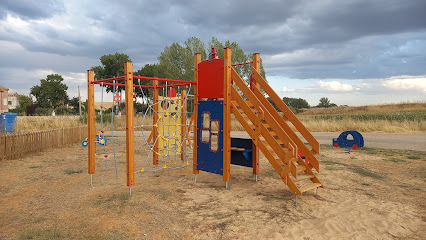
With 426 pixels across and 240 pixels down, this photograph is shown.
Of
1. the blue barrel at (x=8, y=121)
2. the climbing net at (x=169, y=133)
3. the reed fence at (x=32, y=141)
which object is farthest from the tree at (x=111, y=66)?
the climbing net at (x=169, y=133)

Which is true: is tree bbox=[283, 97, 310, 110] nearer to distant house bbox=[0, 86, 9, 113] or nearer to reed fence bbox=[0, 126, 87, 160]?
distant house bbox=[0, 86, 9, 113]

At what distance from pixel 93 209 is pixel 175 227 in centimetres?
A: 172

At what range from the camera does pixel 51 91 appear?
4988 centimetres

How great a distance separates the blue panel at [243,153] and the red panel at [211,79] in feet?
4.82

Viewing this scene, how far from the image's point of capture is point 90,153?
677cm

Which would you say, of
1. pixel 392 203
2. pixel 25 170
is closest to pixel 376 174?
pixel 392 203

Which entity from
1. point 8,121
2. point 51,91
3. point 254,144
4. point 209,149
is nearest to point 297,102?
point 51,91

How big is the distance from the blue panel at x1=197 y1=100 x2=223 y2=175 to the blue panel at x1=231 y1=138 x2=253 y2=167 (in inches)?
33.0

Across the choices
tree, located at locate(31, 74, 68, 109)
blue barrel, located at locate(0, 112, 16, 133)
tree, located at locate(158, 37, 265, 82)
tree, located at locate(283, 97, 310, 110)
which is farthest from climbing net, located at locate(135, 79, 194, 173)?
tree, located at locate(283, 97, 310, 110)

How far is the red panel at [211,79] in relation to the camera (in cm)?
657

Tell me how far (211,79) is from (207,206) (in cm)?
286

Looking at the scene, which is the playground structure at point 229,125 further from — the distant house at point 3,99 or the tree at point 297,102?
the tree at point 297,102

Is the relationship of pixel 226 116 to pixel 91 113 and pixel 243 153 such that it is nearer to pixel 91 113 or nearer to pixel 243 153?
pixel 243 153

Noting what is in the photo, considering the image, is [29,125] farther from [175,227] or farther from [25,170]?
[175,227]
